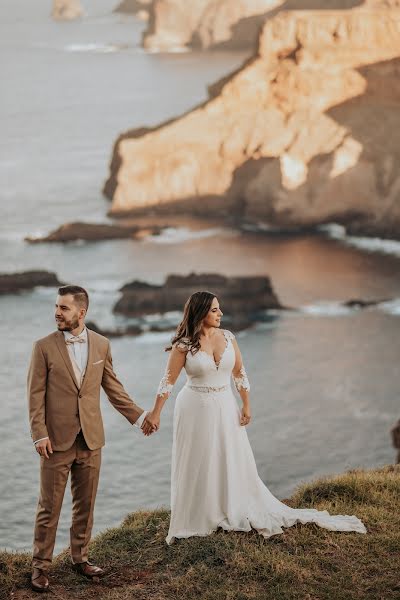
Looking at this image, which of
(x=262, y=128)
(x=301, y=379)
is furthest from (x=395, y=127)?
(x=301, y=379)

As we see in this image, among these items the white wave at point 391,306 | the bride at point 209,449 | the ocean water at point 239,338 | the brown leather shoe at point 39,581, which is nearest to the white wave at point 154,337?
the ocean water at point 239,338

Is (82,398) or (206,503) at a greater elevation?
(82,398)

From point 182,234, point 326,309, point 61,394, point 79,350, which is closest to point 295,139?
point 182,234

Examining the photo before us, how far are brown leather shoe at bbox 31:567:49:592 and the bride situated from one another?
1.64 metres

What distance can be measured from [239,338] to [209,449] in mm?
43440

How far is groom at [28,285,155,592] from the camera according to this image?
12078 mm

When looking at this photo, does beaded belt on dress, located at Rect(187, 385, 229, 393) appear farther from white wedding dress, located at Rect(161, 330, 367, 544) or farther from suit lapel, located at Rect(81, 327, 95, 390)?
suit lapel, located at Rect(81, 327, 95, 390)

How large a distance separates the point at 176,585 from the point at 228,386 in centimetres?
234

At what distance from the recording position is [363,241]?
74812 mm

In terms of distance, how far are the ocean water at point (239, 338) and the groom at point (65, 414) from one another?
789 inches

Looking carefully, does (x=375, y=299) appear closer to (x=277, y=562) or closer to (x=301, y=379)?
(x=301, y=379)

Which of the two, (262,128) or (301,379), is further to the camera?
(262,128)

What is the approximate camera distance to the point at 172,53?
196 m

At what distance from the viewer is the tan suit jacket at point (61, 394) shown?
Result: 39.7ft
